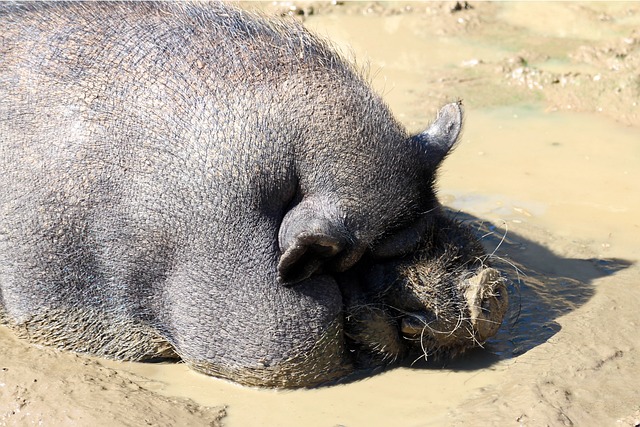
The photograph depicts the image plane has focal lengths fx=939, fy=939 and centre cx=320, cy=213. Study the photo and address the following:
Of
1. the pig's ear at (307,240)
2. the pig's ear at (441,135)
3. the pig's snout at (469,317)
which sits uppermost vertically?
the pig's ear at (441,135)

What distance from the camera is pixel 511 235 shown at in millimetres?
6449

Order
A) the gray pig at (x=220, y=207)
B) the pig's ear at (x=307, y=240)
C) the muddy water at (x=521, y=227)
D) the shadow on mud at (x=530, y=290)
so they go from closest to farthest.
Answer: the pig's ear at (x=307, y=240)
the gray pig at (x=220, y=207)
the muddy water at (x=521, y=227)
the shadow on mud at (x=530, y=290)

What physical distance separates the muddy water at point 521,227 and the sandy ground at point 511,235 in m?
0.01

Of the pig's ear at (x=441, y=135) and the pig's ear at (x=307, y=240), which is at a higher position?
the pig's ear at (x=441, y=135)

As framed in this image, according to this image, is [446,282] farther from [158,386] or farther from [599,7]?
[599,7]

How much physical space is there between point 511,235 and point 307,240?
2.55 m

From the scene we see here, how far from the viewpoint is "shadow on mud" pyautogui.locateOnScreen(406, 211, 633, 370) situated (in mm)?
5055

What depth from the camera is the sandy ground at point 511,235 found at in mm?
4512

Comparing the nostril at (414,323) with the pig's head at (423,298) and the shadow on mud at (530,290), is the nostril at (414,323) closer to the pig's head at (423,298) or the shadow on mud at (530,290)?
the pig's head at (423,298)

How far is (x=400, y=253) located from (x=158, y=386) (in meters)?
1.39

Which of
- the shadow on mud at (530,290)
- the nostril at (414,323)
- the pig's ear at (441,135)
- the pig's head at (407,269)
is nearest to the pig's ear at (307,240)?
the pig's head at (407,269)

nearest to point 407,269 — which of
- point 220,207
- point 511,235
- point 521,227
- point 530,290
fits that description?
point 220,207

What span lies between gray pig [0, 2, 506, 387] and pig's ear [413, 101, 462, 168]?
0.04 feet

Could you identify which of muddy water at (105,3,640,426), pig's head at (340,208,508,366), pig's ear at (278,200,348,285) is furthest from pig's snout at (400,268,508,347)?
pig's ear at (278,200,348,285)
